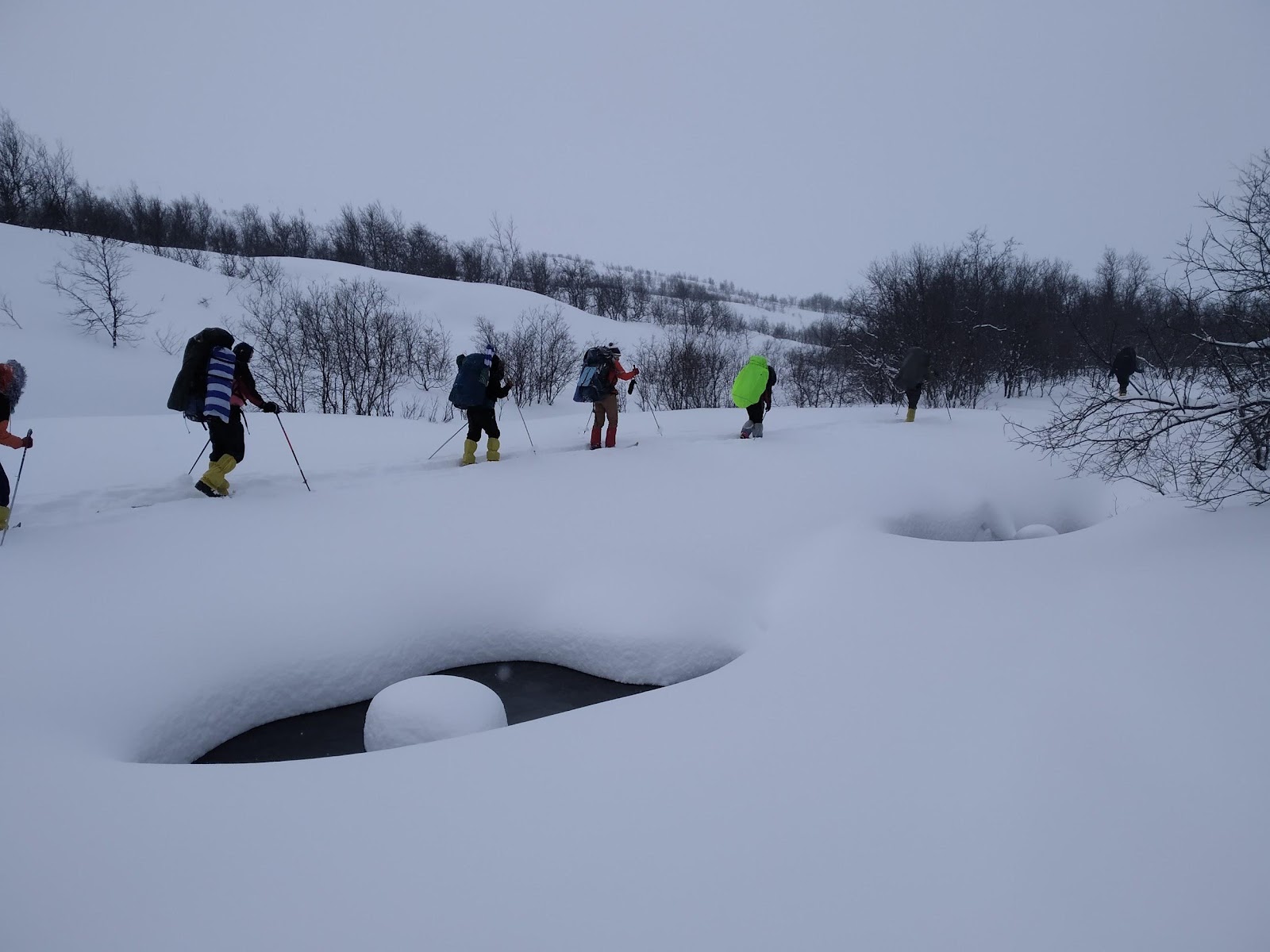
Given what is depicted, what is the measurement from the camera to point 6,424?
5.59 meters

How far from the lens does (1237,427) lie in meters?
5.89

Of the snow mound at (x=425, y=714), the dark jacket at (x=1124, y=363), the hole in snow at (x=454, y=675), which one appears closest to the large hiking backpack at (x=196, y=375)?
the hole in snow at (x=454, y=675)

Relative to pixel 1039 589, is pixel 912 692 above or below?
below

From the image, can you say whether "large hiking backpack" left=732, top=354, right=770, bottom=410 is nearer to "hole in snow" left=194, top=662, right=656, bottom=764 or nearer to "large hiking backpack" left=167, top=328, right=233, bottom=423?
"hole in snow" left=194, top=662, right=656, bottom=764

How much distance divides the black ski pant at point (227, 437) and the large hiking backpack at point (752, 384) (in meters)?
7.58

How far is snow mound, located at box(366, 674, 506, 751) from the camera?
181 inches

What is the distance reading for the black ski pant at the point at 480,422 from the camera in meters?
9.12

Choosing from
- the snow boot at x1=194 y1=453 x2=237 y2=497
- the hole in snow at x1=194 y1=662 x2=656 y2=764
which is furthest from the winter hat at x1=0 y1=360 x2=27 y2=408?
the hole in snow at x1=194 y1=662 x2=656 y2=764

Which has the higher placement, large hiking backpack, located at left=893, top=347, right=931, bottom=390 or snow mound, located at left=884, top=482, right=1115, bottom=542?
large hiking backpack, located at left=893, top=347, right=931, bottom=390

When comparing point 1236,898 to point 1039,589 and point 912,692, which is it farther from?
point 1039,589

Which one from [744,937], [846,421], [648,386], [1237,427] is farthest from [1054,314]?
[744,937]

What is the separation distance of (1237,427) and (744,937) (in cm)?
680

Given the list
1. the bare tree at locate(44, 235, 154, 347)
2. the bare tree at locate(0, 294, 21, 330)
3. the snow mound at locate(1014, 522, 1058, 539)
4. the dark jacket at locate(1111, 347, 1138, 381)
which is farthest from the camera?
the bare tree at locate(44, 235, 154, 347)

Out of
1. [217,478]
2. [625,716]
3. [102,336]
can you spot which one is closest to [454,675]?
[625,716]
